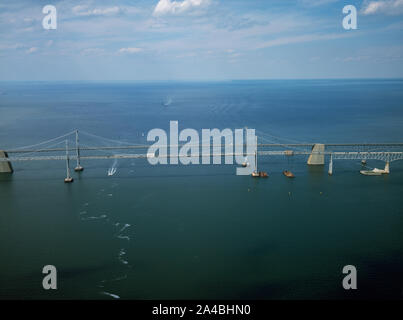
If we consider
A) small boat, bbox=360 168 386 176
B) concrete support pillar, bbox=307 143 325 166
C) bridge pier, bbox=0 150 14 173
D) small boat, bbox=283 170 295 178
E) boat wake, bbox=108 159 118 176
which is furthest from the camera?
concrete support pillar, bbox=307 143 325 166

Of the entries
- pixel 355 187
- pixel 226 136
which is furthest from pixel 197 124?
pixel 355 187

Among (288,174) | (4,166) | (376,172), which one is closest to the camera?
(288,174)

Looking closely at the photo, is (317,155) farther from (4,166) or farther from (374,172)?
(4,166)

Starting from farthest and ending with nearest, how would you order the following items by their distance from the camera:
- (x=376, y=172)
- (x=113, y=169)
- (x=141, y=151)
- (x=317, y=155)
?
(x=141, y=151) < (x=317, y=155) < (x=113, y=169) < (x=376, y=172)

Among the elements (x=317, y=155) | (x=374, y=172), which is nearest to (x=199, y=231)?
(x=317, y=155)

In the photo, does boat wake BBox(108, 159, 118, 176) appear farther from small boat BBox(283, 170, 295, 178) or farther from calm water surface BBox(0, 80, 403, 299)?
small boat BBox(283, 170, 295, 178)

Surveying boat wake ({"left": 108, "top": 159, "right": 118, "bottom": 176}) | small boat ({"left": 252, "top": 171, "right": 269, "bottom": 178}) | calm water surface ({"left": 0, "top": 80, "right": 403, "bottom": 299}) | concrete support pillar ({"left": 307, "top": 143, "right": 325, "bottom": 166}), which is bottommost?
calm water surface ({"left": 0, "top": 80, "right": 403, "bottom": 299})

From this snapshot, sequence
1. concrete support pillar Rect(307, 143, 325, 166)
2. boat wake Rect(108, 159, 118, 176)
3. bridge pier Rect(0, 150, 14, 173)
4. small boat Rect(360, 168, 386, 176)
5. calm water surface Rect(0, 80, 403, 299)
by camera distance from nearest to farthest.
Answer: calm water surface Rect(0, 80, 403, 299)
small boat Rect(360, 168, 386, 176)
bridge pier Rect(0, 150, 14, 173)
boat wake Rect(108, 159, 118, 176)
concrete support pillar Rect(307, 143, 325, 166)

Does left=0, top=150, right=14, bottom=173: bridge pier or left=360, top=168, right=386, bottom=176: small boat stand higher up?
left=0, top=150, right=14, bottom=173: bridge pier

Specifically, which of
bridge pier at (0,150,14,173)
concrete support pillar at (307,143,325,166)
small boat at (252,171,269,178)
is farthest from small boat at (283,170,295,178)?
bridge pier at (0,150,14,173)

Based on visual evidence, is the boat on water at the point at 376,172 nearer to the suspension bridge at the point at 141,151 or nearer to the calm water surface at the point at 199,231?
the suspension bridge at the point at 141,151
